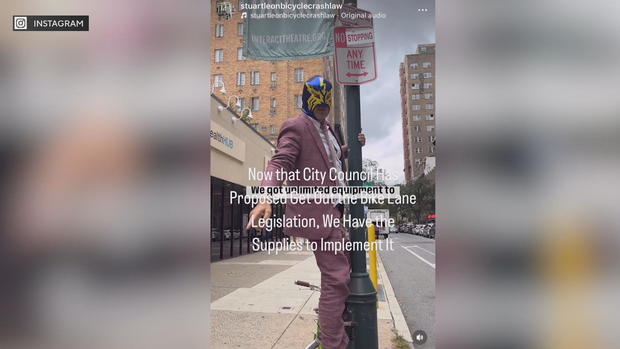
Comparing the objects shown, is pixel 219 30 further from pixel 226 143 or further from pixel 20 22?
pixel 226 143

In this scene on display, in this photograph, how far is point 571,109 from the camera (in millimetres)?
1400

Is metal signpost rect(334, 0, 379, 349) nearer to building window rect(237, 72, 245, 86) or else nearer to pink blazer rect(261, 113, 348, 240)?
pink blazer rect(261, 113, 348, 240)

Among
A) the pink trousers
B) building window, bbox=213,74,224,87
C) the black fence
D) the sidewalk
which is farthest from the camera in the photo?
the sidewalk

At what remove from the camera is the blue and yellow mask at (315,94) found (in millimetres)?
2158

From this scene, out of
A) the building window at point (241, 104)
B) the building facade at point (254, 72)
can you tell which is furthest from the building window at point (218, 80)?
the building window at point (241, 104)

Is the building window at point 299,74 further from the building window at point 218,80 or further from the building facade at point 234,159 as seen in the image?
the building window at point 218,80

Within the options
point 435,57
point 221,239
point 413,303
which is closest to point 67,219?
point 435,57

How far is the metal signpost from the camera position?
221cm

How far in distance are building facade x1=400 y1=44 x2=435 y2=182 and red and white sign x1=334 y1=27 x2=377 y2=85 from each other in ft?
0.78

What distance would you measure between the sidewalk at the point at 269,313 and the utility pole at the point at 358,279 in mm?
766

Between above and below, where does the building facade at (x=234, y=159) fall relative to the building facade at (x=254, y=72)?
below

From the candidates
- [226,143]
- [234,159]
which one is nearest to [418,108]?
[234,159]

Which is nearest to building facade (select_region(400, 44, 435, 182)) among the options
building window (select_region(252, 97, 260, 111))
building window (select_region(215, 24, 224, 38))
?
building window (select_region(215, 24, 224, 38))

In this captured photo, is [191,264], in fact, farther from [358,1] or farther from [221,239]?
[221,239]
